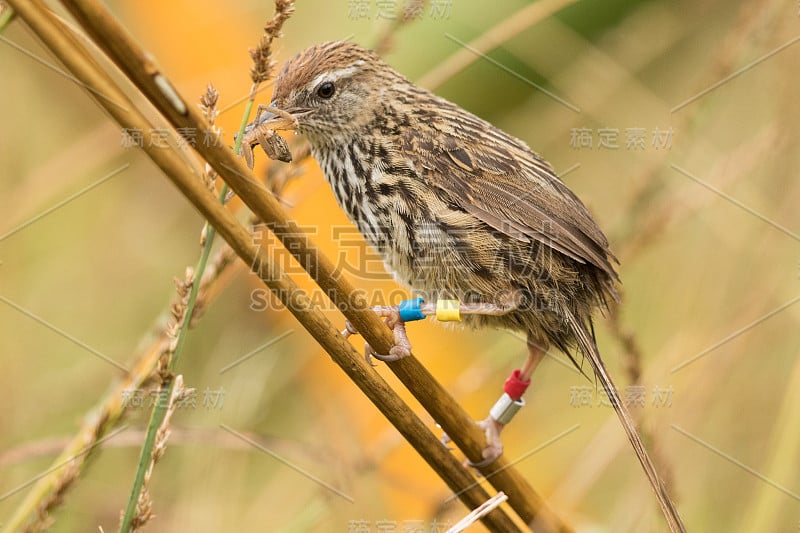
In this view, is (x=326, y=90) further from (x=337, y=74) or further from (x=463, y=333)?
(x=463, y=333)

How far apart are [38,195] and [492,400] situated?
80.9 inches

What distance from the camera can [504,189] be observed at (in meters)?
2.70

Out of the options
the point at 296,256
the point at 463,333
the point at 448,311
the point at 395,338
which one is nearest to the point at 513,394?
the point at 448,311

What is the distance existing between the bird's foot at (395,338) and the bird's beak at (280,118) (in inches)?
25.7

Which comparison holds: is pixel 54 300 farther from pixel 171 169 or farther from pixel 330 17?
pixel 171 169

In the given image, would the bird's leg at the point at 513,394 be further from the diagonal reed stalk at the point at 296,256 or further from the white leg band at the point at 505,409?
the diagonal reed stalk at the point at 296,256

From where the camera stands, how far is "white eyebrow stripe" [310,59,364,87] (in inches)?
109

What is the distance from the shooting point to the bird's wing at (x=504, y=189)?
2.61 m

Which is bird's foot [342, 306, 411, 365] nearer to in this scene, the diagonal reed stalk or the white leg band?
the diagonal reed stalk

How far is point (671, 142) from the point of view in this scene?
→ 3.12 meters

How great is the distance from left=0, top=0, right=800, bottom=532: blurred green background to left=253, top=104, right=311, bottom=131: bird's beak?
36 centimetres

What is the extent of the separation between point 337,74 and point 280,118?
0.30 meters

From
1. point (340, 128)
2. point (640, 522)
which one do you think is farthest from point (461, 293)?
point (640, 522)

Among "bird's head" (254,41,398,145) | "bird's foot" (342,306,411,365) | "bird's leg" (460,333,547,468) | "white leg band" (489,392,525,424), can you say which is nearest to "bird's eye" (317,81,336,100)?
"bird's head" (254,41,398,145)
